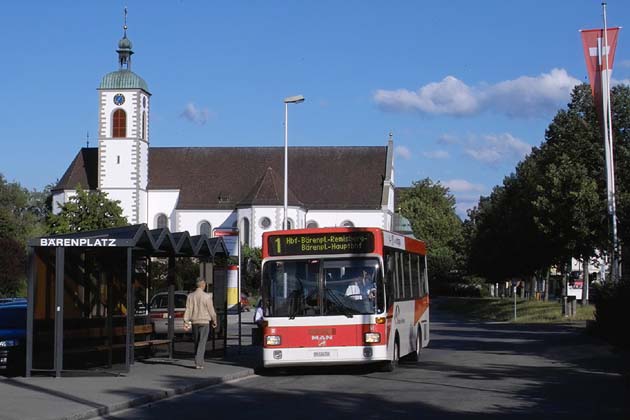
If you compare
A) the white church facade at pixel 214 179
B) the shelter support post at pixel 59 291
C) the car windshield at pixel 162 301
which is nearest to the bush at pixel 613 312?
the car windshield at pixel 162 301

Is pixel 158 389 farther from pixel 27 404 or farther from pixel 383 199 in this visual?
pixel 383 199

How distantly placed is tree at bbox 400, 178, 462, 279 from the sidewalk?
86.2 meters

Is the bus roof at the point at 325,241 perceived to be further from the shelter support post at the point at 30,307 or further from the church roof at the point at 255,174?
the church roof at the point at 255,174

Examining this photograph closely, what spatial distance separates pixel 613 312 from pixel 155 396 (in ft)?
54.3

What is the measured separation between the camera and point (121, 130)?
88.4 m

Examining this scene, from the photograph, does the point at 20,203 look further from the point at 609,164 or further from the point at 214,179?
the point at 609,164

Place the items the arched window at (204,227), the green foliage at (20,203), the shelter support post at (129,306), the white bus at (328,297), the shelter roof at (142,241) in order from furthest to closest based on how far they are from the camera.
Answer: the green foliage at (20,203)
the arched window at (204,227)
the white bus at (328,297)
the shelter support post at (129,306)
the shelter roof at (142,241)

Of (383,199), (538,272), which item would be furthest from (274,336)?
(383,199)

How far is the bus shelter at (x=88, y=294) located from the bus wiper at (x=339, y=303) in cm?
341

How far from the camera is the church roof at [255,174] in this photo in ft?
308

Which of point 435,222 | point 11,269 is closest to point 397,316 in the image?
point 11,269

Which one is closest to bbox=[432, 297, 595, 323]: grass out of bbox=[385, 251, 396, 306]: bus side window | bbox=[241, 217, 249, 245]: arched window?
bbox=[385, 251, 396, 306]: bus side window

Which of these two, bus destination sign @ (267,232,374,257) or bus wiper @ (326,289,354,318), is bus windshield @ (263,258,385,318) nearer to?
bus wiper @ (326,289,354,318)

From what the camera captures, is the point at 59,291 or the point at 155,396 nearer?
the point at 155,396
